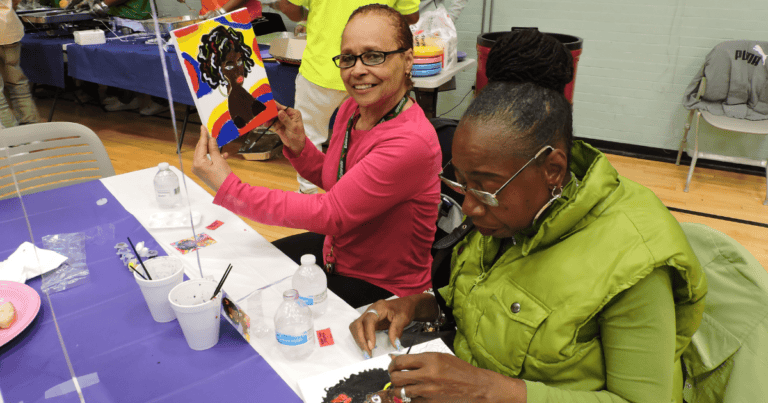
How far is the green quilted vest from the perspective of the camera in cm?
84

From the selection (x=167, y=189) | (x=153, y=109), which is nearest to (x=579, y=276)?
(x=167, y=189)

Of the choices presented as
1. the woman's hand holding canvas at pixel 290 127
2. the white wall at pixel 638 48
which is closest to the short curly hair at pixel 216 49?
the woman's hand holding canvas at pixel 290 127

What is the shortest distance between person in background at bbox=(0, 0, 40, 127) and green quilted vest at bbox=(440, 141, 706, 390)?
2.87 metres

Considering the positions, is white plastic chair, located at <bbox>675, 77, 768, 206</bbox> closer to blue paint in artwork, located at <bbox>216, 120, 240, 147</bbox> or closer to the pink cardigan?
the pink cardigan

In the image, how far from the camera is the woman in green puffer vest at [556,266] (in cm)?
83

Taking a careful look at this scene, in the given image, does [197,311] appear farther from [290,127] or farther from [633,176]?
[633,176]

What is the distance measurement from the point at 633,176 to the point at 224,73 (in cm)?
359

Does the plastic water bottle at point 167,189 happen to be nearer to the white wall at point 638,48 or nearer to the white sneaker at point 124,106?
the white wall at point 638,48

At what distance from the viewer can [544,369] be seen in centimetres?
94

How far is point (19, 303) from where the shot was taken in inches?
46.1

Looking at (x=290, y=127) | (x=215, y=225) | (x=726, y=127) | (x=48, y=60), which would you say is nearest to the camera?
(x=215, y=225)

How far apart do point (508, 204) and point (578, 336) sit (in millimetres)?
270

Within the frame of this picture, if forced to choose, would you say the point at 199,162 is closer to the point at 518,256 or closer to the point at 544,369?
the point at 518,256

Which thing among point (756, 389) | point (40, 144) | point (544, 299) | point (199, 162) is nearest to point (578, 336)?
point (544, 299)
